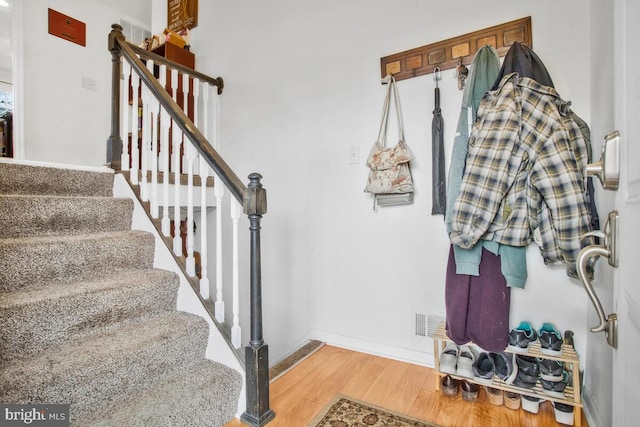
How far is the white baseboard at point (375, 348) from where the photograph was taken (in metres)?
1.81

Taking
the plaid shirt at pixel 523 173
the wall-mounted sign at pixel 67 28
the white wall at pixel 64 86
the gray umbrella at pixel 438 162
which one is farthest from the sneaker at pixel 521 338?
the wall-mounted sign at pixel 67 28

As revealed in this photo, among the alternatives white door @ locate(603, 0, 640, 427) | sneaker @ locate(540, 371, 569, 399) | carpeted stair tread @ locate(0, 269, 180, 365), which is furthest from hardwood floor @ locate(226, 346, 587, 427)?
white door @ locate(603, 0, 640, 427)

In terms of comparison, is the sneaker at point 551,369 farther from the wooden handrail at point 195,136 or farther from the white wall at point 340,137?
the wooden handrail at point 195,136

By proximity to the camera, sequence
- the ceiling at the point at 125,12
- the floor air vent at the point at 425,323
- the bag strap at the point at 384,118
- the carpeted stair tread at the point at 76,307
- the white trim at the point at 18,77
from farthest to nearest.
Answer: the ceiling at the point at 125,12, the white trim at the point at 18,77, the bag strap at the point at 384,118, the floor air vent at the point at 425,323, the carpeted stair tread at the point at 76,307

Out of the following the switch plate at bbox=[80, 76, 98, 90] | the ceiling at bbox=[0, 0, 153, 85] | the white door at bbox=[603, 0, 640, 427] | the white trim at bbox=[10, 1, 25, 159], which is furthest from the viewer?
the ceiling at bbox=[0, 0, 153, 85]

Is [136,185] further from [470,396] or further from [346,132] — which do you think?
[470,396]

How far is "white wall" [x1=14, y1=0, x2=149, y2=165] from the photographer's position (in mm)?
2869

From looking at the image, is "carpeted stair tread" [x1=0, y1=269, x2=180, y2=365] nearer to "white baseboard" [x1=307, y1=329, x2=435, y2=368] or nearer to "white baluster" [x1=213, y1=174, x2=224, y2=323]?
"white baluster" [x1=213, y1=174, x2=224, y2=323]

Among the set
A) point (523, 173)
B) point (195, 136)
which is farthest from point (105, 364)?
point (523, 173)

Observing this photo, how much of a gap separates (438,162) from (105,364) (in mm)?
1696

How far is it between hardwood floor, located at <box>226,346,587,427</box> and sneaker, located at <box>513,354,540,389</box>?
0.13 m

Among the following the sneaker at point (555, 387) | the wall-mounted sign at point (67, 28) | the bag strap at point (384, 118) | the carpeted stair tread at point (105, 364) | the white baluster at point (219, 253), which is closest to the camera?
the carpeted stair tread at point (105, 364)

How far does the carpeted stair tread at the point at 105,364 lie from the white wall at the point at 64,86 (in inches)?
103

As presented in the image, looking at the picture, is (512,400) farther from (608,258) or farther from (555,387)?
(608,258)
